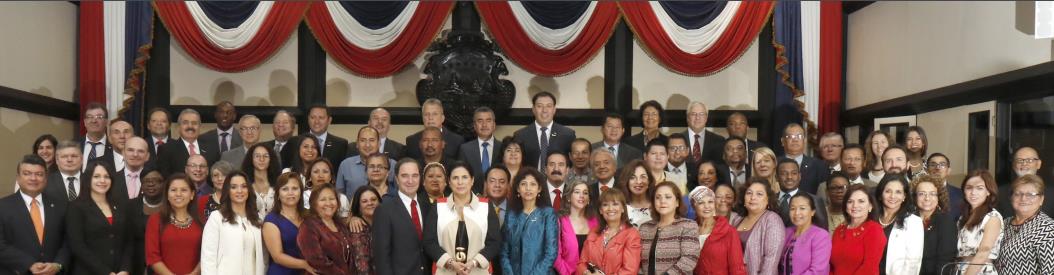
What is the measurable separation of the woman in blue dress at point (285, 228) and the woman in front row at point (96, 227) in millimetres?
859

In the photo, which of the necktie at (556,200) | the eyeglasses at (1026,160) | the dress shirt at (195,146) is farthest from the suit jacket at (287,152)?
the eyeglasses at (1026,160)

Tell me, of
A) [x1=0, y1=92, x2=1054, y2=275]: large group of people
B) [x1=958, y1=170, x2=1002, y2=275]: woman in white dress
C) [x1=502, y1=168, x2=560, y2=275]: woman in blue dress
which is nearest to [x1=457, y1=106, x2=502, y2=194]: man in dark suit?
[x1=0, y1=92, x2=1054, y2=275]: large group of people

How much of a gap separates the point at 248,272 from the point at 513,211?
4.79 ft

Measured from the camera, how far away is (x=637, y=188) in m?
6.02

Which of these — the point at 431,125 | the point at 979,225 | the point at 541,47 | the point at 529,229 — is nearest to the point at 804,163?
the point at 979,225

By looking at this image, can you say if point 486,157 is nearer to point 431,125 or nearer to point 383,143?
point 431,125

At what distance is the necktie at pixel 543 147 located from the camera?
7.39m

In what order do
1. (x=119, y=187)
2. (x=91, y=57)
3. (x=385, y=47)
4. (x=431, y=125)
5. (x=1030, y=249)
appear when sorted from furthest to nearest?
(x=385, y=47), (x=91, y=57), (x=431, y=125), (x=119, y=187), (x=1030, y=249)

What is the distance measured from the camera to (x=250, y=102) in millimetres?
9250

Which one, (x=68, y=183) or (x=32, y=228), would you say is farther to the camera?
(x=68, y=183)

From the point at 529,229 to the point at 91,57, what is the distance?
4942 millimetres

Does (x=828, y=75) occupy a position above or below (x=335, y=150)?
above

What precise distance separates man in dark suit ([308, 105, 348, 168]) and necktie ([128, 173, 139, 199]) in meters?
1.34

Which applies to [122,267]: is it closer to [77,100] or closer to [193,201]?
[193,201]
